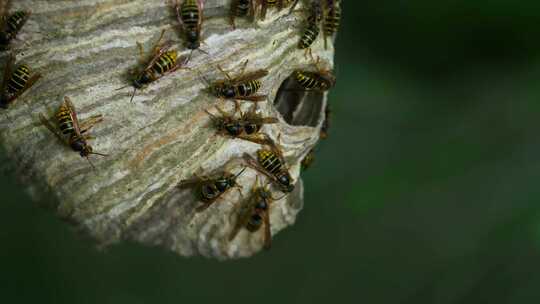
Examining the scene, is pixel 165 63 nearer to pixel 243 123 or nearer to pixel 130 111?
pixel 130 111

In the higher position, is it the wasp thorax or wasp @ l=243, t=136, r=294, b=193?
the wasp thorax

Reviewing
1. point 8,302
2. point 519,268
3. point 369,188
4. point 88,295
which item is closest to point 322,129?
point 369,188

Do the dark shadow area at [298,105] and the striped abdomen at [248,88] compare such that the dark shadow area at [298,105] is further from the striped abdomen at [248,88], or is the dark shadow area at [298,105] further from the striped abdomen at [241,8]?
the striped abdomen at [241,8]

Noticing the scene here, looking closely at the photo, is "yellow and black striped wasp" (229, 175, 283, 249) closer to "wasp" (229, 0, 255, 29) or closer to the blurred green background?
the blurred green background

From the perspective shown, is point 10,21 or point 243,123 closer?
point 10,21

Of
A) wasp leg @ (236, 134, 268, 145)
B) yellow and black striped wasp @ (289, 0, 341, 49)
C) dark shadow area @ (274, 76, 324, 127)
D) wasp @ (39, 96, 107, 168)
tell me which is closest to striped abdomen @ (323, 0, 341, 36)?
yellow and black striped wasp @ (289, 0, 341, 49)

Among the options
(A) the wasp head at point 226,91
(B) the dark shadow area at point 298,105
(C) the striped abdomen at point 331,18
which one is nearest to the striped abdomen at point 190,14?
(A) the wasp head at point 226,91

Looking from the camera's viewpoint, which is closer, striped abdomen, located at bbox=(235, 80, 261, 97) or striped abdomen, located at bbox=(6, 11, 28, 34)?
striped abdomen, located at bbox=(6, 11, 28, 34)

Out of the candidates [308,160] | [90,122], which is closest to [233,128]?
[90,122]
